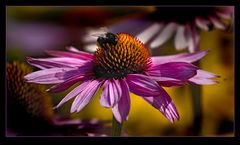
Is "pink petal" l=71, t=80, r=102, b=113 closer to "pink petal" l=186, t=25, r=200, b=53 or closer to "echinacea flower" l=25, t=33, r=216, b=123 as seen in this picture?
"echinacea flower" l=25, t=33, r=216, b=123

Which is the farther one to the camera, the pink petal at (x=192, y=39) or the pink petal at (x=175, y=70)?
the pink petal at (x=192, y=39)

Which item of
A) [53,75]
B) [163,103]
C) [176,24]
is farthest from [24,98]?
[176,24]

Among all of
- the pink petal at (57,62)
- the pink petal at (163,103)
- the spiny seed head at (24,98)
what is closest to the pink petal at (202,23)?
the pink petal at (163,103)

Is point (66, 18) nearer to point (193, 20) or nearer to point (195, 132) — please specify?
point (193, 20)

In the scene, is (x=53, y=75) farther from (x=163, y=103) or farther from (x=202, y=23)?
(x=202, y=23)

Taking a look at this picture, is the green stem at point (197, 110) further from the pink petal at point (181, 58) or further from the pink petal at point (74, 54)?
the pink petal at point (74, 54)
